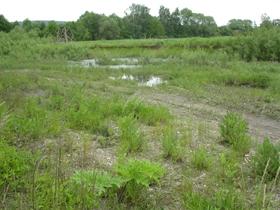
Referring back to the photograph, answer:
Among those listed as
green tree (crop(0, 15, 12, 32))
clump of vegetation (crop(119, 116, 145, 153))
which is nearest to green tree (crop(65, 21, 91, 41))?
green tree (crop(0, 15, 12, 32))

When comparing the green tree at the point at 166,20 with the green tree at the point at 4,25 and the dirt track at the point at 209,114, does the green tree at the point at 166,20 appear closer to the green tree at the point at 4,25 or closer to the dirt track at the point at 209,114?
the green tree at the point at 4,25

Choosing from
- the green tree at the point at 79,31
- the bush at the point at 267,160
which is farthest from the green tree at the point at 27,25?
the bush at the point at 267,160

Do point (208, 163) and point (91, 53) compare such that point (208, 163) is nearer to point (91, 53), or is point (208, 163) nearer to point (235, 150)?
point (235, 150)

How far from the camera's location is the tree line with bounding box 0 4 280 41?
63.8m

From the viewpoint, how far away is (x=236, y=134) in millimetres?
6727

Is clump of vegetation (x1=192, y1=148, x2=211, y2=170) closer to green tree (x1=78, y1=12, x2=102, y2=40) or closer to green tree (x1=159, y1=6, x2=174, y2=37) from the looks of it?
green tree (x1=78, y1=12, x2=102, y2=40)

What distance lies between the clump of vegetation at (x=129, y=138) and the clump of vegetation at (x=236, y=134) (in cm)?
141

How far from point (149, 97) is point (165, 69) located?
8.20m

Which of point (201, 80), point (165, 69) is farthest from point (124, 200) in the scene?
point (165, 69)

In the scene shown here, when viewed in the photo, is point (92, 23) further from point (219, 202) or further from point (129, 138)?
point (219, 202)

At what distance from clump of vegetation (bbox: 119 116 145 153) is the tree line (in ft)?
172

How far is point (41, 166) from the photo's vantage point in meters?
5.18

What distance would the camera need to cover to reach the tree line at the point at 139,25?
63.8 meters

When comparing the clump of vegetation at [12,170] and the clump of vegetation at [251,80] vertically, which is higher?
the clump of vegetation at [12,170]
